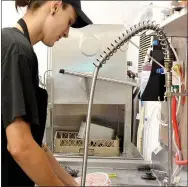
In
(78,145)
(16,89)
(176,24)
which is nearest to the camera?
(16,89)

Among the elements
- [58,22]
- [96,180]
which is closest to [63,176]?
[96,180]

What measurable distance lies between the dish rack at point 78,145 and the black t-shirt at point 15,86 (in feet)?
1.01

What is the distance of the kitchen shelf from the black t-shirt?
0.33 meters

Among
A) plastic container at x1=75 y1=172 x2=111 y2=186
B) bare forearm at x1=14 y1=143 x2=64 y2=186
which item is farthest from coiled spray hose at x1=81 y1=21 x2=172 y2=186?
bare forearm at x1=14 y1=143 x2=64 y2=186

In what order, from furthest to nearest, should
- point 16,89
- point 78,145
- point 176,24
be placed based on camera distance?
point 78,145, point 176,24, point 16,89

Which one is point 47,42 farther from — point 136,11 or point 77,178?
point 77,178

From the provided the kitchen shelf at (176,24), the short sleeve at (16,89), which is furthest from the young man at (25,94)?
the kitchen shelf at (176,24)

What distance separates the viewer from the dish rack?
3.10 ft

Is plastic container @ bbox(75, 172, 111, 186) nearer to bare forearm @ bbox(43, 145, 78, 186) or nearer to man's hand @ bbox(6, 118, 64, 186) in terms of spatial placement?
bare forearm @ bbox(43, 145, 78, 186)

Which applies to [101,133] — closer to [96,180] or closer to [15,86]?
[96,180]

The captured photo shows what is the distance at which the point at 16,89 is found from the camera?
58cm

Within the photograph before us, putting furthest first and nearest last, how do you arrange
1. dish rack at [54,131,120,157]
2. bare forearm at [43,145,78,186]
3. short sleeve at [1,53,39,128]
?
1. dish rack at [54,131,120,157]
2. bare forearm at [43,145,78,186]
3. short sleeve at [1,53,39,128]

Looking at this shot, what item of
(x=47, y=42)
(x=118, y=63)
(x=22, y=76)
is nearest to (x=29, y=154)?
(x=22, y=76)

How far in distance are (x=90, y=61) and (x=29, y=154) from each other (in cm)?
35
